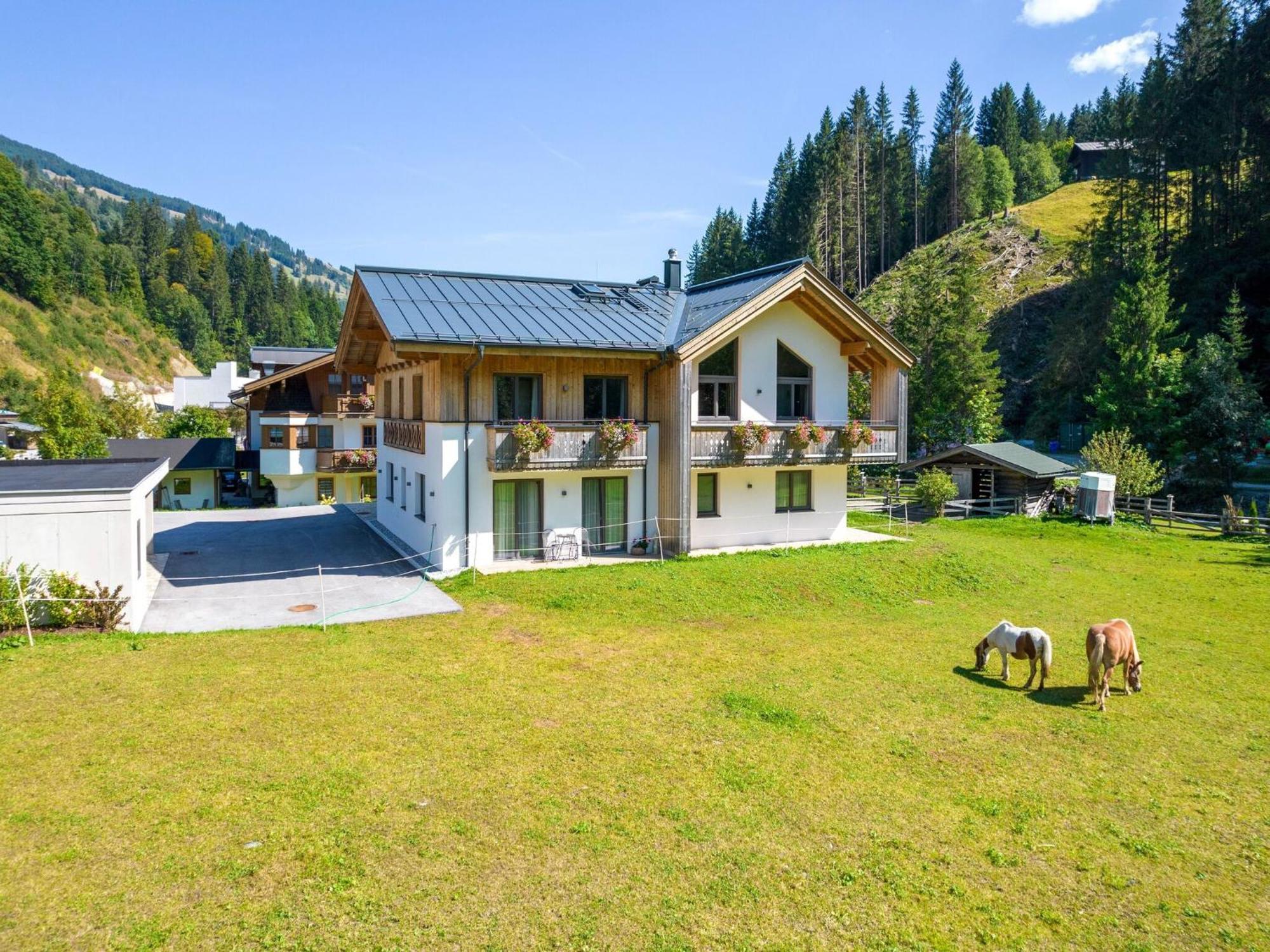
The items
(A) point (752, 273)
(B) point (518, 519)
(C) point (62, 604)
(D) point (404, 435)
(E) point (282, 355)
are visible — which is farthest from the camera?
(E) point (282, 355)

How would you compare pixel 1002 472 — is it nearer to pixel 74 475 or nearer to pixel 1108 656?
pixel 1108 656

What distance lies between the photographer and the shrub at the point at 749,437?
77.8 feet

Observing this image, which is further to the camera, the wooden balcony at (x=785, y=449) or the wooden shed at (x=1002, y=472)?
the wooden shed at (x=1002, y=472)

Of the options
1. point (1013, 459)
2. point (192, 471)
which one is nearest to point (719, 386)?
point (1013, 459)

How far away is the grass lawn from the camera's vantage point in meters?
6.92

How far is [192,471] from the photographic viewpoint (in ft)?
146

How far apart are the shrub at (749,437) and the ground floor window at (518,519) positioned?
623 cm

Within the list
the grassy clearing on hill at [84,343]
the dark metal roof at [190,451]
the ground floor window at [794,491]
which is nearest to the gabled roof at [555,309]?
the ground floor window at [794,491]

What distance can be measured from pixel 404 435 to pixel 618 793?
59.8ft

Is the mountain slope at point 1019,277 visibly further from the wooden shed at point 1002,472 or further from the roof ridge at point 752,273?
the roof ridge at point 752,273

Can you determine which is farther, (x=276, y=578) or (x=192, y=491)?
(x=192, y=491)

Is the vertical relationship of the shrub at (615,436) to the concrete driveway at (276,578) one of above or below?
above

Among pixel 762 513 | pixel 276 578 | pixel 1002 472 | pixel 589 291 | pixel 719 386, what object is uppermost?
pixel 589 291

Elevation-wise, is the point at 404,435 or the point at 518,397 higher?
the point at 518,397
